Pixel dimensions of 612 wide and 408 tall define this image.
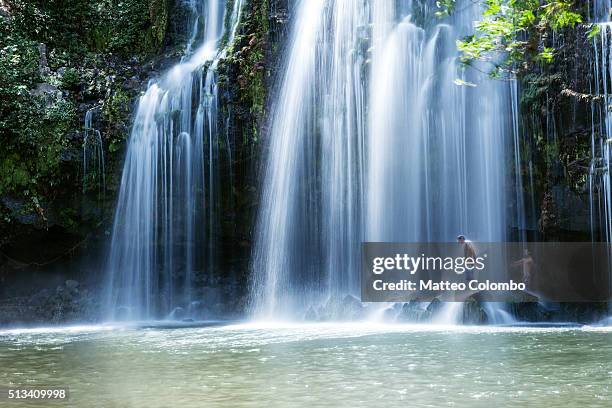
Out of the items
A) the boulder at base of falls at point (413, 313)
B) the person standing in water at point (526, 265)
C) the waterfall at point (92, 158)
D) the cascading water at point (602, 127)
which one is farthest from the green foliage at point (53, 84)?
the cascading water at point (602, 127)

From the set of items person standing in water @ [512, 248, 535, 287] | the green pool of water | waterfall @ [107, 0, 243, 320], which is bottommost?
the green pool of water

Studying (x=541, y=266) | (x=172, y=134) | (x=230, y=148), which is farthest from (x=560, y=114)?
(x=172, y=134)

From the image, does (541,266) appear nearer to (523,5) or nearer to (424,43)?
(424,43)

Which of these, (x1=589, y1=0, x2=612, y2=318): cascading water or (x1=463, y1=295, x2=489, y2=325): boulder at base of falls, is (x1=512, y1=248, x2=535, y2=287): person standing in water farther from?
(x1=463, y1=295, x2=489, y2=325): boulder at base of falls

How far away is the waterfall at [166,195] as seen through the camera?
17359mm

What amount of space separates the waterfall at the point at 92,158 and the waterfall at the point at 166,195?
0.85m

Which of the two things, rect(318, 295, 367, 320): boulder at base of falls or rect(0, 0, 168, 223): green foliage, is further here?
rect(0, 0, 168, 223): green foliage

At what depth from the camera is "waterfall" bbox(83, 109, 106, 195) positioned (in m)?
17.9

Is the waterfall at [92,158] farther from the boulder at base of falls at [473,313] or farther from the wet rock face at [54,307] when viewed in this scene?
the boulder at base of falls at [473,313]

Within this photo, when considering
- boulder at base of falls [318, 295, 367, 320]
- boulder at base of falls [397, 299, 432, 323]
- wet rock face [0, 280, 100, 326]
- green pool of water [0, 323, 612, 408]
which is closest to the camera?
green pool of water [0, 323, 612, 408]

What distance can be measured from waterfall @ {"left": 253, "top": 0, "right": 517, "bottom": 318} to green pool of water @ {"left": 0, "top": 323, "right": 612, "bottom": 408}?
4.54 meters

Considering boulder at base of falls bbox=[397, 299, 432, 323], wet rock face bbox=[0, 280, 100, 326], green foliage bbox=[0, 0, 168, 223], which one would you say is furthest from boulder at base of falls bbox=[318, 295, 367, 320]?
green foliage bbox=[0, 0, 168, 223]

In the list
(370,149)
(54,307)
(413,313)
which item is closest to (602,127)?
(370,149)

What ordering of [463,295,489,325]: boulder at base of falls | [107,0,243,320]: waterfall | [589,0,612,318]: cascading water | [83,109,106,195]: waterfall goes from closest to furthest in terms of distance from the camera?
[463,295,489,325]: boulder at base of falls, [589,0,612,318]: cascading water, [107,0,243,320]: waterfall, [83,109,106,195]: waterfall
